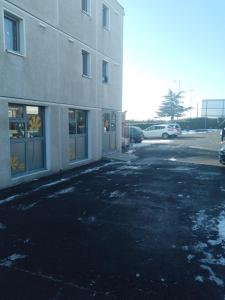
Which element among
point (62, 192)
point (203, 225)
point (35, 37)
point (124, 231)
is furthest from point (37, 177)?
point (203, 225)

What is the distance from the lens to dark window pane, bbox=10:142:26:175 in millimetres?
9297

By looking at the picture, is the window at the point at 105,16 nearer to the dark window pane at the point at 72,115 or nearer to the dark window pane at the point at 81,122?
the dark window pane at the point at 81,122

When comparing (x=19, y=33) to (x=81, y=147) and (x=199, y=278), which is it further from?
(x=199, y=278)

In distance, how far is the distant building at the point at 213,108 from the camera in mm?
63250

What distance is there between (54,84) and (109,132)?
6453 millimetres

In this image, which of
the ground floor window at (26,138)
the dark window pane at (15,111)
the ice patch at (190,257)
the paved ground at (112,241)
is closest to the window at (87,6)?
the ground floor window at (26,138)

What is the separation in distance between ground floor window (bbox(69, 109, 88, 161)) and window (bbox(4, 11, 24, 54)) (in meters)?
4.01

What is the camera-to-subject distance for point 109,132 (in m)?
17.0

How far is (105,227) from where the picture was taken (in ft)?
18.6

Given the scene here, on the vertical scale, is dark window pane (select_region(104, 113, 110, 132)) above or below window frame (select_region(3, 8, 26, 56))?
below

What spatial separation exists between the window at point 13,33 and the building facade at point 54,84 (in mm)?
30

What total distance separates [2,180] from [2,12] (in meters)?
5.13

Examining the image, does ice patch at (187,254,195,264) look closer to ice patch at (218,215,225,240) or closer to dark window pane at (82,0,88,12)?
ice patch at (218,215,225,240)

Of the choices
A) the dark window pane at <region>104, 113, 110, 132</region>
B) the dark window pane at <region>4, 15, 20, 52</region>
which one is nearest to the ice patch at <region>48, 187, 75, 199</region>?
the dark window pane at <region>4, 15, 20, 52</region>
